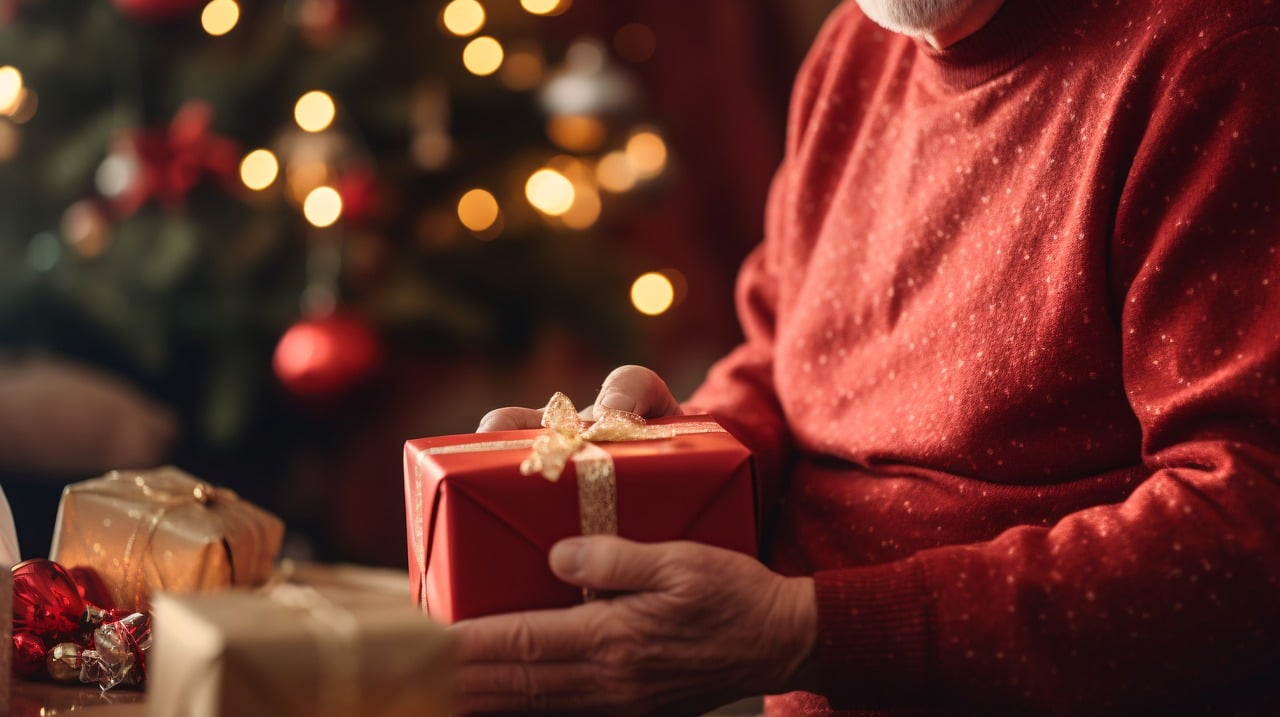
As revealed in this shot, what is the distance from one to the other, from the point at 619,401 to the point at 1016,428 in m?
0.28

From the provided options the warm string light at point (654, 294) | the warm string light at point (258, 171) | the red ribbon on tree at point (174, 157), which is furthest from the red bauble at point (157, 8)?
the warm string light at point (654, 294)

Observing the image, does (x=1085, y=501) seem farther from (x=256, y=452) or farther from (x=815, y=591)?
(x=256, y=452)

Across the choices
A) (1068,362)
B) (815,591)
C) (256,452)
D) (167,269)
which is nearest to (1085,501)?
(1068,362)

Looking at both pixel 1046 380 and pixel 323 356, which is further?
pixel 323 356

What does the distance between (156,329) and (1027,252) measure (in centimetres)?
177

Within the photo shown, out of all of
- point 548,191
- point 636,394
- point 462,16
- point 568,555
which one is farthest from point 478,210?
point 568,555

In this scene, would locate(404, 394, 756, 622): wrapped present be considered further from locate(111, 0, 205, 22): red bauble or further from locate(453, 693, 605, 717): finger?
locate(111, 0, 205, 22): red bauble

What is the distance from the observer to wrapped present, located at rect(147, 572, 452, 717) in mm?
501

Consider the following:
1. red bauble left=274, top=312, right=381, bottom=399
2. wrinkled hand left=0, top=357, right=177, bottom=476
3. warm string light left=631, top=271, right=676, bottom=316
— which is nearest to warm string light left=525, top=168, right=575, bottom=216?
warm string light left=631, top=271, right=676, bottom=316

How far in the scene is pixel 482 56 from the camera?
2412mm

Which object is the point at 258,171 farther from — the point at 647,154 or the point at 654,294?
the point at 654,294

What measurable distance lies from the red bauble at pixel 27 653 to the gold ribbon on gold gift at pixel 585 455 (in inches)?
10.0

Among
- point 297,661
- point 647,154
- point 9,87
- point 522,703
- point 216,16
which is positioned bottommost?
point 522,703

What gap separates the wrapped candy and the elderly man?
0.24 metres
